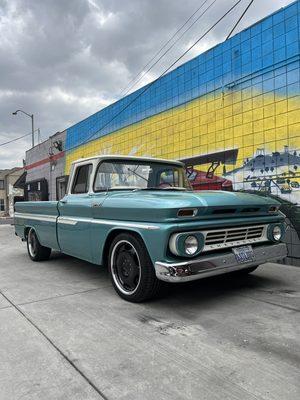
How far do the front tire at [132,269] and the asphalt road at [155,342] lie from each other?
0.17 meters

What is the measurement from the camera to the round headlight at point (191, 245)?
4.28 meters

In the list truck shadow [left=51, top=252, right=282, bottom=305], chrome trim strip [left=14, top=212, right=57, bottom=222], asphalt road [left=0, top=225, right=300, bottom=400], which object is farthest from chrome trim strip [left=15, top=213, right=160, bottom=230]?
asphalt road [left=0, top=225, right=300, bottom=400]

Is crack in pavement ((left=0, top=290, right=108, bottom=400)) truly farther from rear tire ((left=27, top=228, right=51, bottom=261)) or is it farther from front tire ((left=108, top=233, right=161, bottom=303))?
rear tire ((left=27, top=228, right=51, bottom=261))

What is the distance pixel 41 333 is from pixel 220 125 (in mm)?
6432

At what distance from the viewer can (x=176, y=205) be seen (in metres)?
4.27

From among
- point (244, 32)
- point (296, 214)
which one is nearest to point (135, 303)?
point (296, 214)

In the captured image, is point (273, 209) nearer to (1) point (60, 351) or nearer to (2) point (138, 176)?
(2) point (138, 176)

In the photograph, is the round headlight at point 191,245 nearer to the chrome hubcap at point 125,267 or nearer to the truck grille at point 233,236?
the truck grille at point 233,236

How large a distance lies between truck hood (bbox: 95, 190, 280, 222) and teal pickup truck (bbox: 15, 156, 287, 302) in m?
0.01

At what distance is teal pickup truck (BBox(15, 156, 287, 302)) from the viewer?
4.29 m

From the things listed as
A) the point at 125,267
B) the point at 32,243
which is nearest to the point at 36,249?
the point at 32,243

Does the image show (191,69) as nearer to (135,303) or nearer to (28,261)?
(28,261)

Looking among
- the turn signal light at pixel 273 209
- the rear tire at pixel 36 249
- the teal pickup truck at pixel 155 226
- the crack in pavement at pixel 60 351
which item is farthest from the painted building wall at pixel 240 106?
the crack in pavement at pixel 60 351

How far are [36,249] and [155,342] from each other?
519cm
